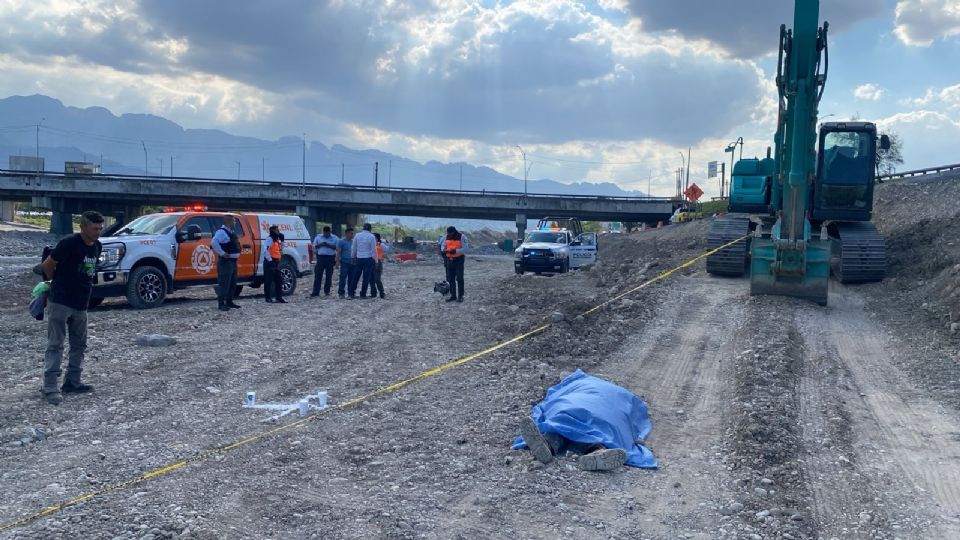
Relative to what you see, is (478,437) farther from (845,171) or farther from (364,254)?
(845,171)

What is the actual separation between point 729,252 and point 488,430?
13091mm

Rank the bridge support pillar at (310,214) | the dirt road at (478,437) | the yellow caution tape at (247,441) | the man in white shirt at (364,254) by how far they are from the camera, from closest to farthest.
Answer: the yellow caution tape at (247,441) < the dirt road at (478,437) < the man in white shirt at (364,254) < the bridge support pillar at (310,214)

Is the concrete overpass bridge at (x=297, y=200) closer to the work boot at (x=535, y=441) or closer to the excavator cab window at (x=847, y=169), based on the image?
the excavator cab window at (x=847, y=169)

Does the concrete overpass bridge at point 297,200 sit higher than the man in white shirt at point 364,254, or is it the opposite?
the concrete overpass bridge at point 297,200

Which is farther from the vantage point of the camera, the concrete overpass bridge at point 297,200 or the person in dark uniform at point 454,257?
the concrete overpass bridge at point 297,200

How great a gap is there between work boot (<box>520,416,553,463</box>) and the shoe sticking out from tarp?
0.26 meters

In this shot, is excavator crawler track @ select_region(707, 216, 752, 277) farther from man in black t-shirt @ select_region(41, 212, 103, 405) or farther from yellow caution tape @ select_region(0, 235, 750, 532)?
man in black t-shirt @ select_region(41, 212, 103, 405)

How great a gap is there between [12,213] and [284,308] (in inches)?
2868

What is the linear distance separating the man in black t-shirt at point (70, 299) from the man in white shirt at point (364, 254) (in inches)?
375

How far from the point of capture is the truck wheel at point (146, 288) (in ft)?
50.2

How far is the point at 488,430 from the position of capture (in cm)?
742

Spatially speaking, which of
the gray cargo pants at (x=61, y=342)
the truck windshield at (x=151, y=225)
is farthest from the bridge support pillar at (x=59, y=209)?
the gray cargo pants at (x=61, y=342)

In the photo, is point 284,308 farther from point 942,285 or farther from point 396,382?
point 942,285

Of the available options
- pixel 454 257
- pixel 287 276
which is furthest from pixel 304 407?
pixel 287 276
